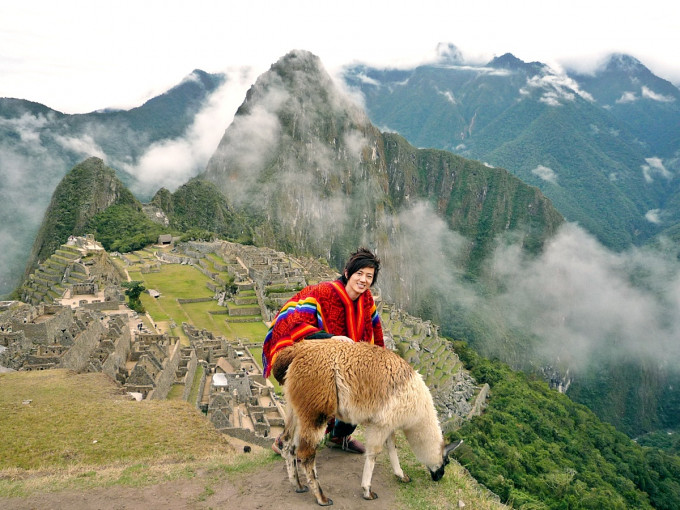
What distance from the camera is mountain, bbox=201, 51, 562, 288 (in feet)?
397

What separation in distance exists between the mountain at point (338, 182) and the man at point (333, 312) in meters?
82.3

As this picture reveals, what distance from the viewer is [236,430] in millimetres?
14695

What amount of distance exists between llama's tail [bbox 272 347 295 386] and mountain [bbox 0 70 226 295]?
7116 cm

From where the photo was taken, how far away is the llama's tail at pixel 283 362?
18.2ft

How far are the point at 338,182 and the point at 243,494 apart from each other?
135 m

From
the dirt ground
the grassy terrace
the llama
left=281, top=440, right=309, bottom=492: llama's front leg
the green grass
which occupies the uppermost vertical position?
the llama

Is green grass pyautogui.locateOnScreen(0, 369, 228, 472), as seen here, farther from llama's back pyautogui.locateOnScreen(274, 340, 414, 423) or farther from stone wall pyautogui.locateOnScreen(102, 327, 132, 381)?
llama's back pyautogui.locateOnScreen(274, 340, 414, 423)

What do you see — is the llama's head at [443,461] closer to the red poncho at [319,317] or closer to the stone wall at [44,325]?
the red poncho at [319,317]

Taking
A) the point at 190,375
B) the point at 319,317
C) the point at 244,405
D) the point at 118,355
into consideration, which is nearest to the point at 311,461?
the point at 319,317

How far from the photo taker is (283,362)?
5570 millimetres

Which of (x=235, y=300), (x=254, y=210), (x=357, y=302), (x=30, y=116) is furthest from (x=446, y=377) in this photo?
(x=30, y=116)

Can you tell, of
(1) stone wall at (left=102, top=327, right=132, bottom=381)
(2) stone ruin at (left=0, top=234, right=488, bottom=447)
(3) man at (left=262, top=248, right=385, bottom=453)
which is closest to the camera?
(3) man at (left=262, top=248, right=385, bottom=453)

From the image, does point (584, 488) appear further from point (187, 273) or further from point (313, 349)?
point (187, 273)

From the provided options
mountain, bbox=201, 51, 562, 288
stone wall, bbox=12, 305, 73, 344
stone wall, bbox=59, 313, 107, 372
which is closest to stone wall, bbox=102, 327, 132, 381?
stone wall, bbox=59, 313, 107, 372
